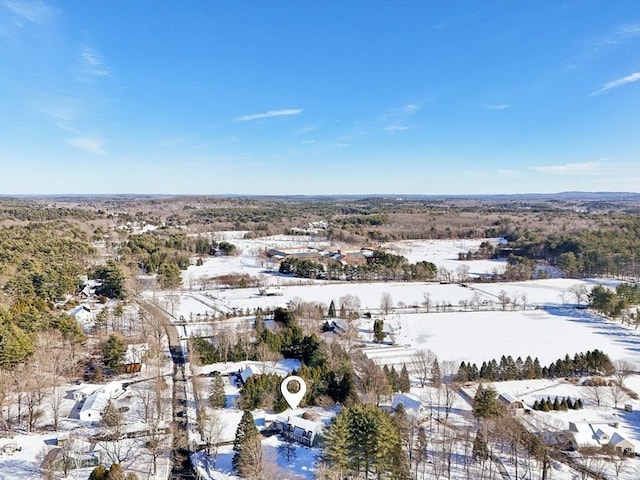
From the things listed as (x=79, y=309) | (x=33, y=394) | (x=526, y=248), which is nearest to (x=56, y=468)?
(x=33, y=394)

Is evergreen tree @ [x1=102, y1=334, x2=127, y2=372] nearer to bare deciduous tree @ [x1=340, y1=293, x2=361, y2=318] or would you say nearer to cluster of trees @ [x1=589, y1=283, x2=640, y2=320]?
bare deciduous tree @ [x1=340, y1=293, x2=361, y2=318]

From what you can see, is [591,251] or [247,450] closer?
[247,450]

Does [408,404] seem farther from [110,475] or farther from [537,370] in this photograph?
[110,475]

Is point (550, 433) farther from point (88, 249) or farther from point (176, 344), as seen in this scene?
point (88, 249)

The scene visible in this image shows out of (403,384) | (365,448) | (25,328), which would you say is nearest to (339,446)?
(365,448)

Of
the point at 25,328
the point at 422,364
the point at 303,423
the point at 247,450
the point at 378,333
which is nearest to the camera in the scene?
the point at 247,450
